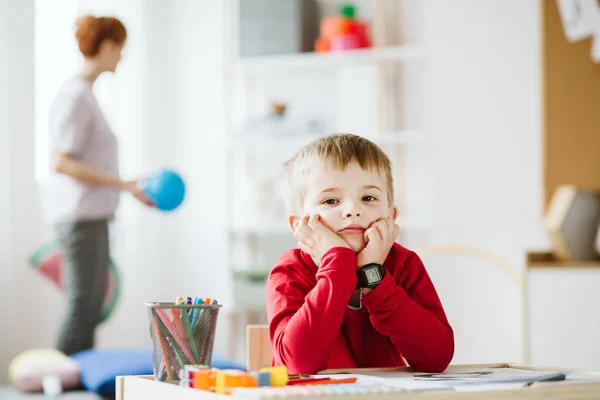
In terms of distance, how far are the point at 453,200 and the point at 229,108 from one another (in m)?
0.96

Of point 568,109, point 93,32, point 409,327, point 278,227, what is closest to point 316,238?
point 409,327

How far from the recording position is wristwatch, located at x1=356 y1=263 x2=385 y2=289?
109 centimetres

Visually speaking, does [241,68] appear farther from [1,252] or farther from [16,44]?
[1,252]

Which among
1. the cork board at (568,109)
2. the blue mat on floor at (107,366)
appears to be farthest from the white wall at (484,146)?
the blue mat on floor at (107,366)

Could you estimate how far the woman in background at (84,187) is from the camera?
266cm

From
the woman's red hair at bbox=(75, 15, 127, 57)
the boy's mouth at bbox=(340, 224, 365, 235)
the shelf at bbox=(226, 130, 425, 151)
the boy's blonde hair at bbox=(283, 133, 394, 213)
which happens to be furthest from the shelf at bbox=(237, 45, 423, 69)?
the boy's mouth at bbox=(340, 224, 365, 235)

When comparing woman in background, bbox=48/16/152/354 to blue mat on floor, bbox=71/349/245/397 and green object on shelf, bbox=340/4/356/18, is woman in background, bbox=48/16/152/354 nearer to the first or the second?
blue mat on floor, bbox=71/349/245/397

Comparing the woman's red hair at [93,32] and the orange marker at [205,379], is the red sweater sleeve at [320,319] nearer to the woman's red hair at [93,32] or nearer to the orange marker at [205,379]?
the orange marker at [205,379]

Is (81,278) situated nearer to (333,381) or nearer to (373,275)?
(373,275)

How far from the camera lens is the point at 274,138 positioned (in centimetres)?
341

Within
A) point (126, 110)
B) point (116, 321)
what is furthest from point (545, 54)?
point (116, 321)

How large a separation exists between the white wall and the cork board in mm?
251

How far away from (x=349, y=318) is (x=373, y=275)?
0.39ft

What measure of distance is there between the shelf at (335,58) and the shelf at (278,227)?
61 cm
